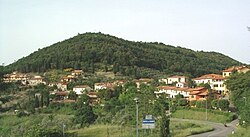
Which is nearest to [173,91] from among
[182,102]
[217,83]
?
[217,83]

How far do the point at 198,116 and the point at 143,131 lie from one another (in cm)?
859

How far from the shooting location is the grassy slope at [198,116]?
101ft

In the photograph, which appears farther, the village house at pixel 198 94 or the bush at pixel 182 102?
the village house at pixel 198 94

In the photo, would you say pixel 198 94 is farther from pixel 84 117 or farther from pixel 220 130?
pixel 220 130

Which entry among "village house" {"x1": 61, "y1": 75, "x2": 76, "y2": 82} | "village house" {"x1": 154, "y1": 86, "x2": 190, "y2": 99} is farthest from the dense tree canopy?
"village house" {"x1": 61, "y1": 75, "x2": 76, "y2": 82}

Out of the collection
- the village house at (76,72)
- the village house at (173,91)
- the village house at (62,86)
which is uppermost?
the village house at (76,72)

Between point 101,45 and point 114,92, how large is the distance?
1697 inches

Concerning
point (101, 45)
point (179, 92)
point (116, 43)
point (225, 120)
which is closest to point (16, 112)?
point (179, 92)

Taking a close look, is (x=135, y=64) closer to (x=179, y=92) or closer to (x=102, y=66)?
(x=102, y=66)

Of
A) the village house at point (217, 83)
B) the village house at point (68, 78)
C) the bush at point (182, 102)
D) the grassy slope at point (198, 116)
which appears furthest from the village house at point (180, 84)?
the village house at point (68, 78)

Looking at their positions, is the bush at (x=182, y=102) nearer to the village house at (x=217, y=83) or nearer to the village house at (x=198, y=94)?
the village house at (x=198, y=94)

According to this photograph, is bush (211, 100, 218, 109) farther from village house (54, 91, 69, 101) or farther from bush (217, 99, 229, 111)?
village house (54, 91, 69, 101)

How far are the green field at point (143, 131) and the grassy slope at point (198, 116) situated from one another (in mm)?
2778

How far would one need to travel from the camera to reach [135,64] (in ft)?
249
